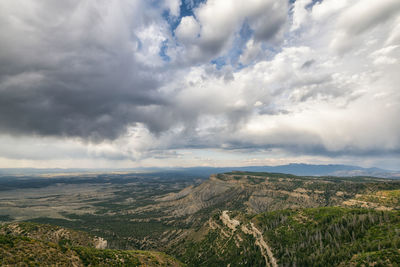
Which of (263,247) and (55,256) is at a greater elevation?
(55,256)

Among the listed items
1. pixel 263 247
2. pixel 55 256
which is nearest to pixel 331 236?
pixel 263 247

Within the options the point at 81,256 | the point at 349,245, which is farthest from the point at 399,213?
the point at 81,256

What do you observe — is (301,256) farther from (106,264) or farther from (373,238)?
(106,264)

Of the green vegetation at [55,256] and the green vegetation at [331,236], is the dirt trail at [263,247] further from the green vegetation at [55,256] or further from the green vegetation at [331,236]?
the green vegetation at [55,256]

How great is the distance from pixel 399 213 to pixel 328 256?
46.7 metres

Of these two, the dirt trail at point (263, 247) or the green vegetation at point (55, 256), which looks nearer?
the green vegetation at point (55, 256)

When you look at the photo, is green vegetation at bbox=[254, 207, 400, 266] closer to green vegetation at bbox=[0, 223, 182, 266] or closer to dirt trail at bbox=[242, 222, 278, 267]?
dirt trail at bbox=[242, 222, 278, 267]

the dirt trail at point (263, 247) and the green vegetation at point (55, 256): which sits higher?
the green vegetation at point (55, 256)

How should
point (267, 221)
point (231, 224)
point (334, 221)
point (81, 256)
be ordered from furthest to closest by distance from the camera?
point (231, 224)
point (267, 221)
point (334, 221)
point (81, 256)

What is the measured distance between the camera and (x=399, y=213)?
95.4 m

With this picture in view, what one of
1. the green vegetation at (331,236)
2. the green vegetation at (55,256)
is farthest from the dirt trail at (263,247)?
the green vegetation at (55,256)

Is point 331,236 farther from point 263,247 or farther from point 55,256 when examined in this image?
point 55,256

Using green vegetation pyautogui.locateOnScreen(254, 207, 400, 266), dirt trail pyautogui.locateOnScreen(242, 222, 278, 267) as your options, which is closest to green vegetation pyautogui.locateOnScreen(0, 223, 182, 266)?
dirt trail pyautogui.locateOnScreen(242, 222, 278, 267)

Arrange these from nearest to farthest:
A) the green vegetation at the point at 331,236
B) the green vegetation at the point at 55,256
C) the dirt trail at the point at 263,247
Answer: the green vegetation at the point at 55,256 < the green vegetation at the point at 331,236 < the dirt trail at the point at 263,247
